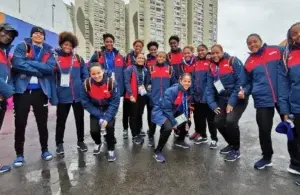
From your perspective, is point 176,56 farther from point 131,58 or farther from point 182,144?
point 182,144

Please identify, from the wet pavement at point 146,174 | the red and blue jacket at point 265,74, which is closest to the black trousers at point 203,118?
the wet pavement at point 146,174

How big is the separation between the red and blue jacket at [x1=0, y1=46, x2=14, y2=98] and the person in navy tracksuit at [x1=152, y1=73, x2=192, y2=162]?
87.6 inches

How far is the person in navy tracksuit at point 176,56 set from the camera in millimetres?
5887

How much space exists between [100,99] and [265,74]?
2.52 m

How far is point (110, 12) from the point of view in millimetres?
50188

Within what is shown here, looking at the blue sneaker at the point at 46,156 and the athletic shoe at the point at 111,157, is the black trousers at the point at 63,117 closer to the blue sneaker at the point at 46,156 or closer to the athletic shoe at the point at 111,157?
the blue sneaker at the point at 46,156

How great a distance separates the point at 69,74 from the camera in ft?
15.3

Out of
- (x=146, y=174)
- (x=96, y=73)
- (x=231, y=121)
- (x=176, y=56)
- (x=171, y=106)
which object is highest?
(x=176, y=56)

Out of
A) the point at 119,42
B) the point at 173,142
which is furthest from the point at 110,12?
the point at 173,142

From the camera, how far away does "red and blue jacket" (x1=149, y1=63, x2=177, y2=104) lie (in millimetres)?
5305

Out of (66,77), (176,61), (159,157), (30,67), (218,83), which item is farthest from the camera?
(176,61)

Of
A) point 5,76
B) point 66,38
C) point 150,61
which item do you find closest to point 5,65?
point 5,76

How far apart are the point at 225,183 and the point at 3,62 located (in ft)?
11.0

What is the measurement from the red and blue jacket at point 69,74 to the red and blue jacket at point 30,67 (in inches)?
6.6
